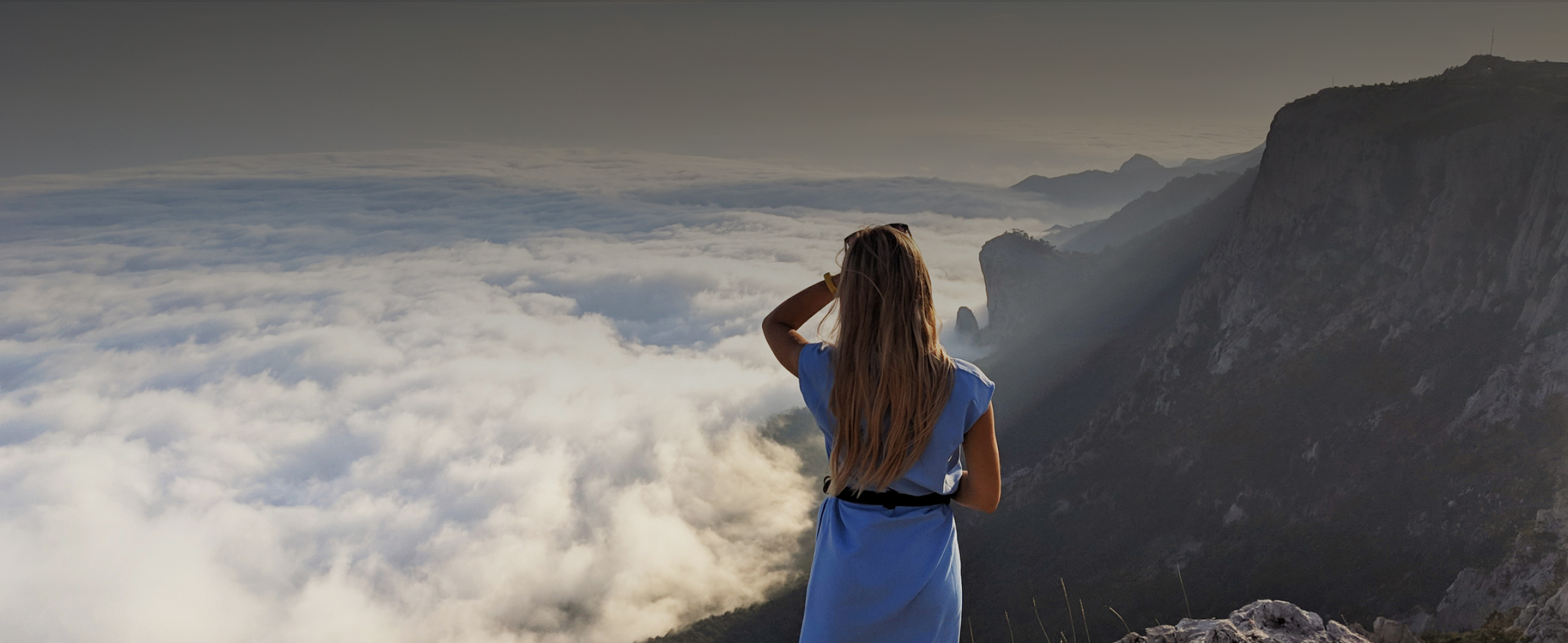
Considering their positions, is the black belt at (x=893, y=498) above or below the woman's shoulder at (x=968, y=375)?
below

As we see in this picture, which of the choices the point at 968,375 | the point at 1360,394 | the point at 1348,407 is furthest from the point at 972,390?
the point at 1360,394

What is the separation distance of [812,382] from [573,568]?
176010 mm

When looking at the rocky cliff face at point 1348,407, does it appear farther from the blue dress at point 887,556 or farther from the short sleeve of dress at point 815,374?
the short sleeve of dress at point 815,374

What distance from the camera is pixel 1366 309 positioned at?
50.8 meters

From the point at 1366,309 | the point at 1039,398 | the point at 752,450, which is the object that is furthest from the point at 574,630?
the point at 1366,309

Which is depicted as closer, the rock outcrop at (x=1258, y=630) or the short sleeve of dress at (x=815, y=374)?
the short sleeve of dress at (x=815, y=374)

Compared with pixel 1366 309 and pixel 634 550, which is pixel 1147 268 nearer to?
pixel 1366 309

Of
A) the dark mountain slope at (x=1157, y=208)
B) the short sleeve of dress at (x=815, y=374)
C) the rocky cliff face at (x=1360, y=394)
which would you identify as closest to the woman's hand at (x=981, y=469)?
the short sleeve of dress at (x=815, y=374)

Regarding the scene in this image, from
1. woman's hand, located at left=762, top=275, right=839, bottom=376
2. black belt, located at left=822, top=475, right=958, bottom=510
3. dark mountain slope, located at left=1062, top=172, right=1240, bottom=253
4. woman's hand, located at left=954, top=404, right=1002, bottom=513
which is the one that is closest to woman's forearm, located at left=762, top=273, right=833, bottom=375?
woman's hand, located at left=762, top=275, right=839, bottom=376

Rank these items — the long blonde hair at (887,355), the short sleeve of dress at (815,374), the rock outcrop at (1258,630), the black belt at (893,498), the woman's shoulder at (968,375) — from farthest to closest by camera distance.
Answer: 1. the rock outcrop at (1258,630)
2. the black belt at (893,498)
3. the short sleeve of dress at (815,374)
4. the woman's shoulder at (968,375)
5. the long blonde hair at (887,355)

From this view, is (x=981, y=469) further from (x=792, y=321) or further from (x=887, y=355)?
(x=792, y=321)

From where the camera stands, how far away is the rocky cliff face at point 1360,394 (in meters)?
35.6

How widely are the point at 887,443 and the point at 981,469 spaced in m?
0.54

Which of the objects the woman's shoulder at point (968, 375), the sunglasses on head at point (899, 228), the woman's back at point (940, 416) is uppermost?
the sunglasses on head at point (899, 228)
